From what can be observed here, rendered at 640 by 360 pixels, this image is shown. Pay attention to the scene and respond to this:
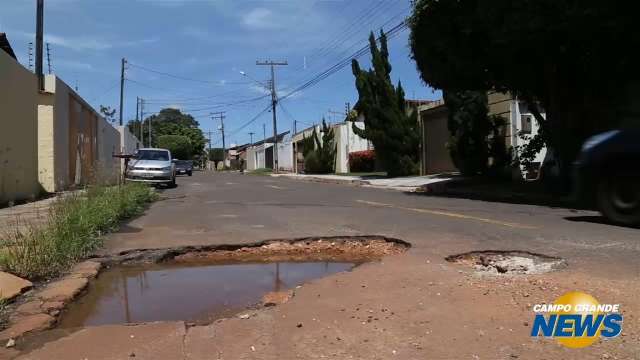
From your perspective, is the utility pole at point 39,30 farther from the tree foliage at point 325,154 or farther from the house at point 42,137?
the tree foliage at point 325,154

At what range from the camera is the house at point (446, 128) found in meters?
21.8

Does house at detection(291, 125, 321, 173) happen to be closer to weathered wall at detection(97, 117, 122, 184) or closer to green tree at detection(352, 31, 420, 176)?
weathered wall at detection(97, 117, 122, 184)

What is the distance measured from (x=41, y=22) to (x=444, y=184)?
1440 cm

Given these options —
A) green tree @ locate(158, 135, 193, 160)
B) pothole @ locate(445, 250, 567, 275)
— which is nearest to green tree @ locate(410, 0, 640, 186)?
pothole @ locate(445, 250, 567, 275)

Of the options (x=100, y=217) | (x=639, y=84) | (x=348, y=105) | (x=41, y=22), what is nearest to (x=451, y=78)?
(x=639, y=84)

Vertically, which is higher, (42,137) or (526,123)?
(526,123)

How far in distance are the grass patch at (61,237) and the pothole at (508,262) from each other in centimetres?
404

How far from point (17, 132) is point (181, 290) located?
1077 cm

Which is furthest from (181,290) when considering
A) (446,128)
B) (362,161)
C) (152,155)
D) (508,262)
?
(362,161)

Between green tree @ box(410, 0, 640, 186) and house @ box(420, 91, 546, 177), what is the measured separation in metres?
4.01

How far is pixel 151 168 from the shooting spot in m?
22.8

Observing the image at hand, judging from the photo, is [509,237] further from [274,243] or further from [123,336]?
[123,336]

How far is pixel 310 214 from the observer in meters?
11.1

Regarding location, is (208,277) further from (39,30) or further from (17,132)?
(39,30)
